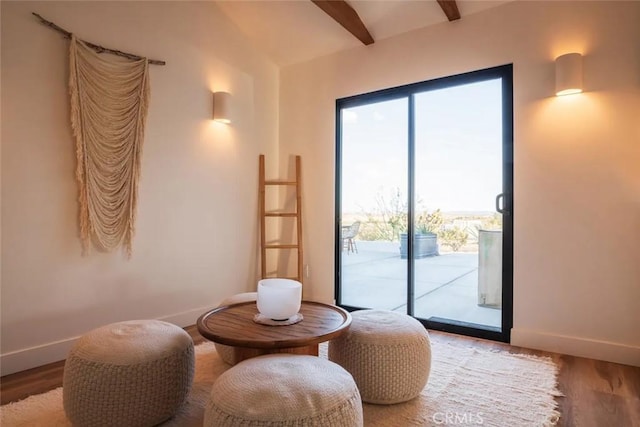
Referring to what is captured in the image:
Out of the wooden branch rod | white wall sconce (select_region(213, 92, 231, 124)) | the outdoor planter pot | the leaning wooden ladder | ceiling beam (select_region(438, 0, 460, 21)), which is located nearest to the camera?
the wooden branch rod

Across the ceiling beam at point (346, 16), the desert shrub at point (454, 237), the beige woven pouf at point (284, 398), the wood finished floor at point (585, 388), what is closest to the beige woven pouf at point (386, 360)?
the beige woven pouf at point (284, 398)

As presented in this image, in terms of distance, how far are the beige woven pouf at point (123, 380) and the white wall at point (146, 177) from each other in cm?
98

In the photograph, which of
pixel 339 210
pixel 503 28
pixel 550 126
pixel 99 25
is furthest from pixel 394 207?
pixel 99 25

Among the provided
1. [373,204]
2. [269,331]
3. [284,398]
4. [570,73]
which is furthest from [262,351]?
[570,73]

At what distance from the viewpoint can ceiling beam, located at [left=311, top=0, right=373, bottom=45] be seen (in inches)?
112

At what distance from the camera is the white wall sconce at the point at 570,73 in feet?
7.75

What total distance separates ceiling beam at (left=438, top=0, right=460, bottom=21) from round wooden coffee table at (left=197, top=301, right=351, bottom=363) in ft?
7.53

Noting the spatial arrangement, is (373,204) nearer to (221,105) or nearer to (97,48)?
(221,105)

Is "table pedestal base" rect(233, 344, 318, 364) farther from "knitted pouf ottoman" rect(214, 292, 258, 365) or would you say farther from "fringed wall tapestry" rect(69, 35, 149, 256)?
"fringed wall tapestry" rect(69, 35, 149, 256)

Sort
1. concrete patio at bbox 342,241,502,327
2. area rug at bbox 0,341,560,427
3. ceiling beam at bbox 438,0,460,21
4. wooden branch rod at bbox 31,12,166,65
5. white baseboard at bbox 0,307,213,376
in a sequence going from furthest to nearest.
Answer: concrete patio at bbox 342,241,502,327, ceiling beam at bbox 438,0,460,21, wooden branch rod at bbox 31,12,166,65, white baseboard at bbox 0,307,213,376, area rug at bbox 0,341,560,427

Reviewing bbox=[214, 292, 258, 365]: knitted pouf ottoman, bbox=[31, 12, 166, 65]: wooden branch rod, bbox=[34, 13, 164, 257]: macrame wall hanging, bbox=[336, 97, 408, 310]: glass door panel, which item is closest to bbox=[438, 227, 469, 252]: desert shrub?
bbox=[336, 97, 408, 310]: glass door panel

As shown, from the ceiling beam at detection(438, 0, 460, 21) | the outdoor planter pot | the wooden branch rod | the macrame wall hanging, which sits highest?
the ceiling beam at detection(438, 0, 460, 21)

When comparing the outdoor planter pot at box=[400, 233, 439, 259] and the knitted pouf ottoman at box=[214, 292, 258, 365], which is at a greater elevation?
the outdoor planter pot at box=[400, 233, 439, 259]

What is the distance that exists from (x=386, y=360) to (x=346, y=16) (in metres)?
2.57
